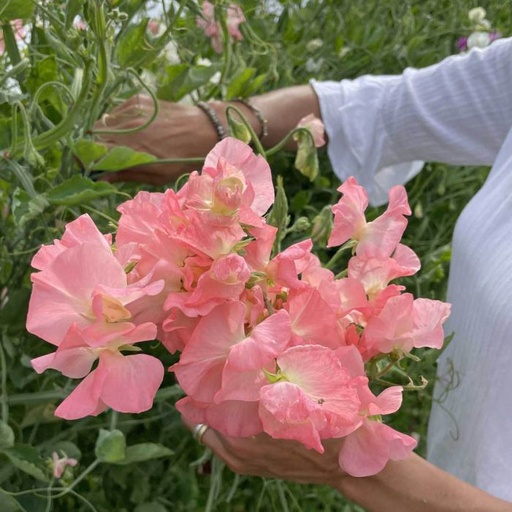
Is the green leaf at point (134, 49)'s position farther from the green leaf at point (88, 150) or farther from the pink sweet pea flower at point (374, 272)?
the pink sweet pea flower at point (374, 272)

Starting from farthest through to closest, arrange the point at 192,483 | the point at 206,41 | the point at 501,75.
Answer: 1. the point at 206,41
2. the point at 501,75
3. the point at 192,483

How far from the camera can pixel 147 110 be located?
0.84 meters

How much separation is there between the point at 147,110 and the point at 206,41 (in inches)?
18.7

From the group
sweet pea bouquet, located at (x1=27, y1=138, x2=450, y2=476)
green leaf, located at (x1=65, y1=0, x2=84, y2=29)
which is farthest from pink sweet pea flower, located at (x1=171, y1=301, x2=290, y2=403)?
green leaf, located at (x1=65, y1=0, x2=84, y2=29)

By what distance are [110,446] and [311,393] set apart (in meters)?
0.35

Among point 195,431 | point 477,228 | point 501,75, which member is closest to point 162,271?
point 195,431

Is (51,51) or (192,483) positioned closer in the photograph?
(51,51)

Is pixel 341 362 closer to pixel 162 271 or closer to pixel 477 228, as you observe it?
pixel 162 271

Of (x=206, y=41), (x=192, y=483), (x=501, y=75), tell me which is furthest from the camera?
(x=206, y=41)

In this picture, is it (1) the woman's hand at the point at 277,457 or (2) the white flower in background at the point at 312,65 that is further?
(2) the white flower in background at the point at 312,65

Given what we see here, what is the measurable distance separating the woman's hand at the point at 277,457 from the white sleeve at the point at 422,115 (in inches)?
23.6

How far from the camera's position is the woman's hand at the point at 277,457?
547mm

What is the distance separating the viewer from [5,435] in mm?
629

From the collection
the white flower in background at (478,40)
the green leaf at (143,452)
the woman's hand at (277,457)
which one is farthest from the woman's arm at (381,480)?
the white flower in background at (478,40)
